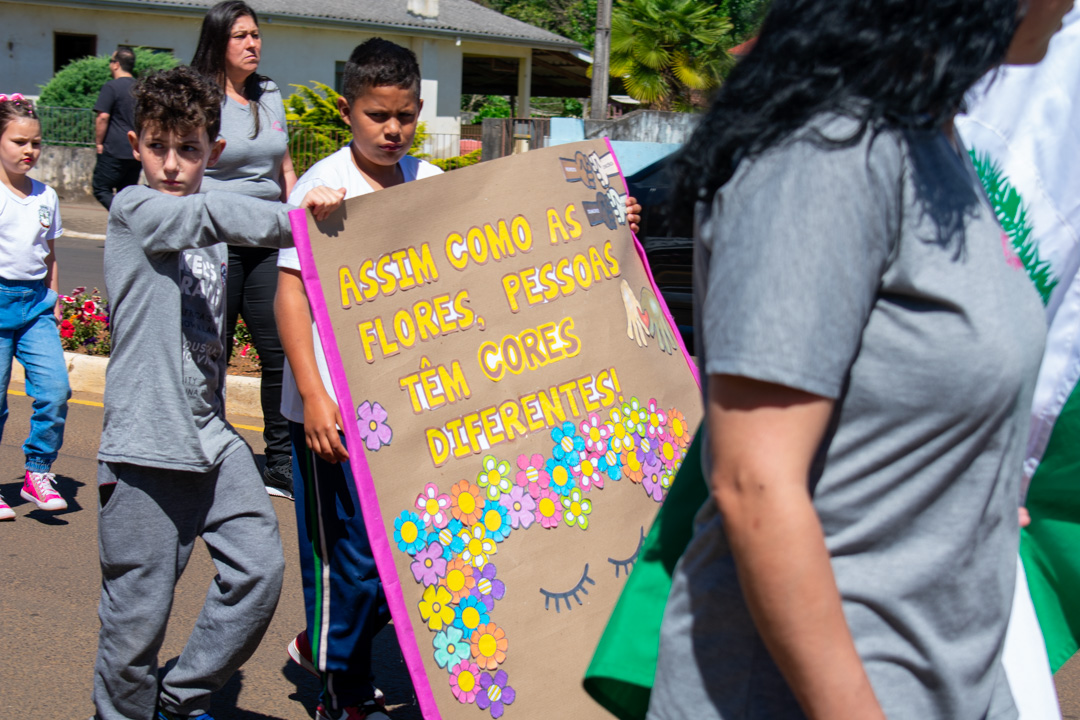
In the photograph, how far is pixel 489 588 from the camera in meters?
2.58

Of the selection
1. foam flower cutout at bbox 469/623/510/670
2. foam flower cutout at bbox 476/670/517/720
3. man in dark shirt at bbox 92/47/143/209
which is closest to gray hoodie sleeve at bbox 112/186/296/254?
foam flower cutout at bbox 469/623/510/670

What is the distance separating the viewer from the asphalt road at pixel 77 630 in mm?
3334

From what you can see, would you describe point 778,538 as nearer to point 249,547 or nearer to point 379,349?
point 379,349

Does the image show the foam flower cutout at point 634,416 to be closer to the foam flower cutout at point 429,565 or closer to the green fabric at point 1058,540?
the foam flower cutout at point 429,565

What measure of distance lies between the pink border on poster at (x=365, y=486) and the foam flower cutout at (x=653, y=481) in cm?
69

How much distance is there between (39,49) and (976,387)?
27678 mm

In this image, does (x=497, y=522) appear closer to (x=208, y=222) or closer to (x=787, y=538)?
(x=208, y=222)

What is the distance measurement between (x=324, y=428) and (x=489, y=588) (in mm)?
584

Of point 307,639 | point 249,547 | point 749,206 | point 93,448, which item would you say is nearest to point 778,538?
point 749,206

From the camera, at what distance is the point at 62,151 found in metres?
20.9

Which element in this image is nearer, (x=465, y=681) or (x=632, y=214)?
(x=465, y=681)

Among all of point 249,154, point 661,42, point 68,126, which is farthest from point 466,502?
point 661,42

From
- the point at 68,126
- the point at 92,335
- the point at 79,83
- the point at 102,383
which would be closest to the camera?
the point at 102,383

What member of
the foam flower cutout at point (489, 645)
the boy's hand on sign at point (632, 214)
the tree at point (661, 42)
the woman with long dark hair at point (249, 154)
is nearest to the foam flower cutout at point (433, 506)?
the foam flower cutout at point (489, 645)
